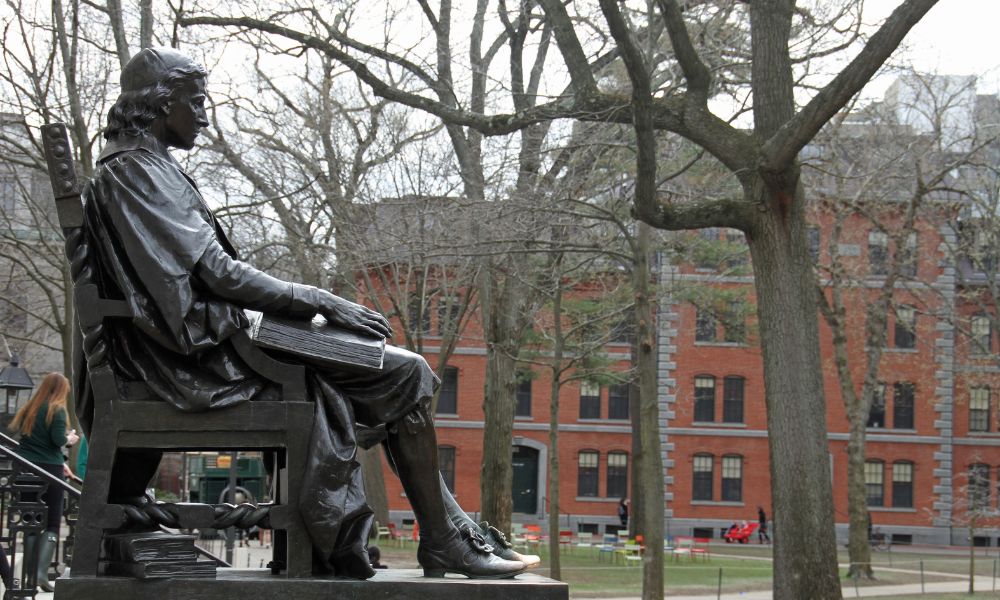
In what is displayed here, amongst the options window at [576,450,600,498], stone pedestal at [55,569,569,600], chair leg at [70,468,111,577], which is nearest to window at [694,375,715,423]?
window at [576,450,600,498]

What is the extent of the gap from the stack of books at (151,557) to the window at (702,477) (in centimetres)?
5081

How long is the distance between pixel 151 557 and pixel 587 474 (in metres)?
50.9

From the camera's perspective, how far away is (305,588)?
15.3 feet

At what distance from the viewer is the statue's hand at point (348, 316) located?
4902 mm

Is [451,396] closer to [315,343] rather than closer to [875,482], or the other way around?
[875,482]

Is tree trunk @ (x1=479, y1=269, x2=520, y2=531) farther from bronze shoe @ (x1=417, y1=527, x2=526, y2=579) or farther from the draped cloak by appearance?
the draped cloak

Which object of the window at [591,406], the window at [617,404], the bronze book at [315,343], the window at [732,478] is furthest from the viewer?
the window at [617,404]

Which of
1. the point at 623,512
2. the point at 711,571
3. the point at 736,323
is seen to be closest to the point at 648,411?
the point at 711,571

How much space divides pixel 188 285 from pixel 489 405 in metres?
19.0

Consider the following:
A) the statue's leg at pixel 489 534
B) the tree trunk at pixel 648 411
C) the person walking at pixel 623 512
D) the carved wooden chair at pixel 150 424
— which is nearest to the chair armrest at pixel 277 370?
the carved wooden chair at pixel 150 424

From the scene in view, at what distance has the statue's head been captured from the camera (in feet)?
16.4

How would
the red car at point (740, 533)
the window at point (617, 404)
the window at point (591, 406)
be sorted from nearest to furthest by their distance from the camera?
the red car at point (740, 533), the window at point (591, 406), the window at point (617, 404)

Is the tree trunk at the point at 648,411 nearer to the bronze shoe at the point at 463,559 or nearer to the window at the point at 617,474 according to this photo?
the bronze shoe at the point at 463,559

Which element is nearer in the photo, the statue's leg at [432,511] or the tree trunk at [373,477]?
the statue's leg at [432,511]
